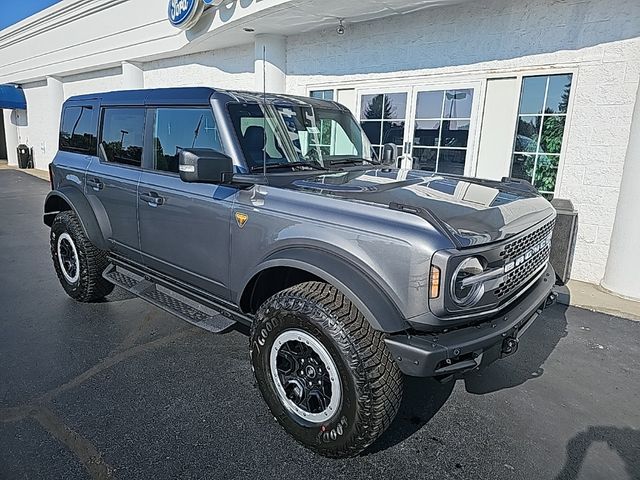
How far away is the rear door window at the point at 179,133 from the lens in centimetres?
326

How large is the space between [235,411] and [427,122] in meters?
5.48

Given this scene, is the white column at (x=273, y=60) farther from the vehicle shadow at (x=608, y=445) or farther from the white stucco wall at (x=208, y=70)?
the vehicle shadow at (x=608, y=445)

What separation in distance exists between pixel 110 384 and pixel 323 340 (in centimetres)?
173

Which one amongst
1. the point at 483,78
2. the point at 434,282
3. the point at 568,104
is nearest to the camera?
the point at 434,282

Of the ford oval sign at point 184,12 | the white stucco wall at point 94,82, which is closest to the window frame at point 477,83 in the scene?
the ford oval sign at point 184,12

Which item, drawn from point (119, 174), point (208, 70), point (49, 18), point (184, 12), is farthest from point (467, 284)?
point (49, 18)

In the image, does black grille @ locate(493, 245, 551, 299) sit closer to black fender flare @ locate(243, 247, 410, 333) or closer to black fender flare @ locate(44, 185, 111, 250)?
black fender flare @ locate(243, 247, 410, 333)

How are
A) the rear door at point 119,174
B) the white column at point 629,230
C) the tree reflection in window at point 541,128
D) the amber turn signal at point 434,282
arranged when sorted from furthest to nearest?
the tree reflection in window at point 541,128 → the white column at point 629,230 → the rear door at point 119,174 → the amber turn signal at point 434,282

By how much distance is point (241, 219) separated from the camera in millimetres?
2908

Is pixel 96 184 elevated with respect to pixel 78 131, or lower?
lower

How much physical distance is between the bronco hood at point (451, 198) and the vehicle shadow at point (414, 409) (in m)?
1.25

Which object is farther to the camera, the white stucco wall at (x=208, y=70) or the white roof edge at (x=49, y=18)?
the white roof edge at (x=49, y=18)

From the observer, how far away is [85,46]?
1416 cm

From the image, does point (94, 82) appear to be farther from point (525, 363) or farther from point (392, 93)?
point (525, 363)
